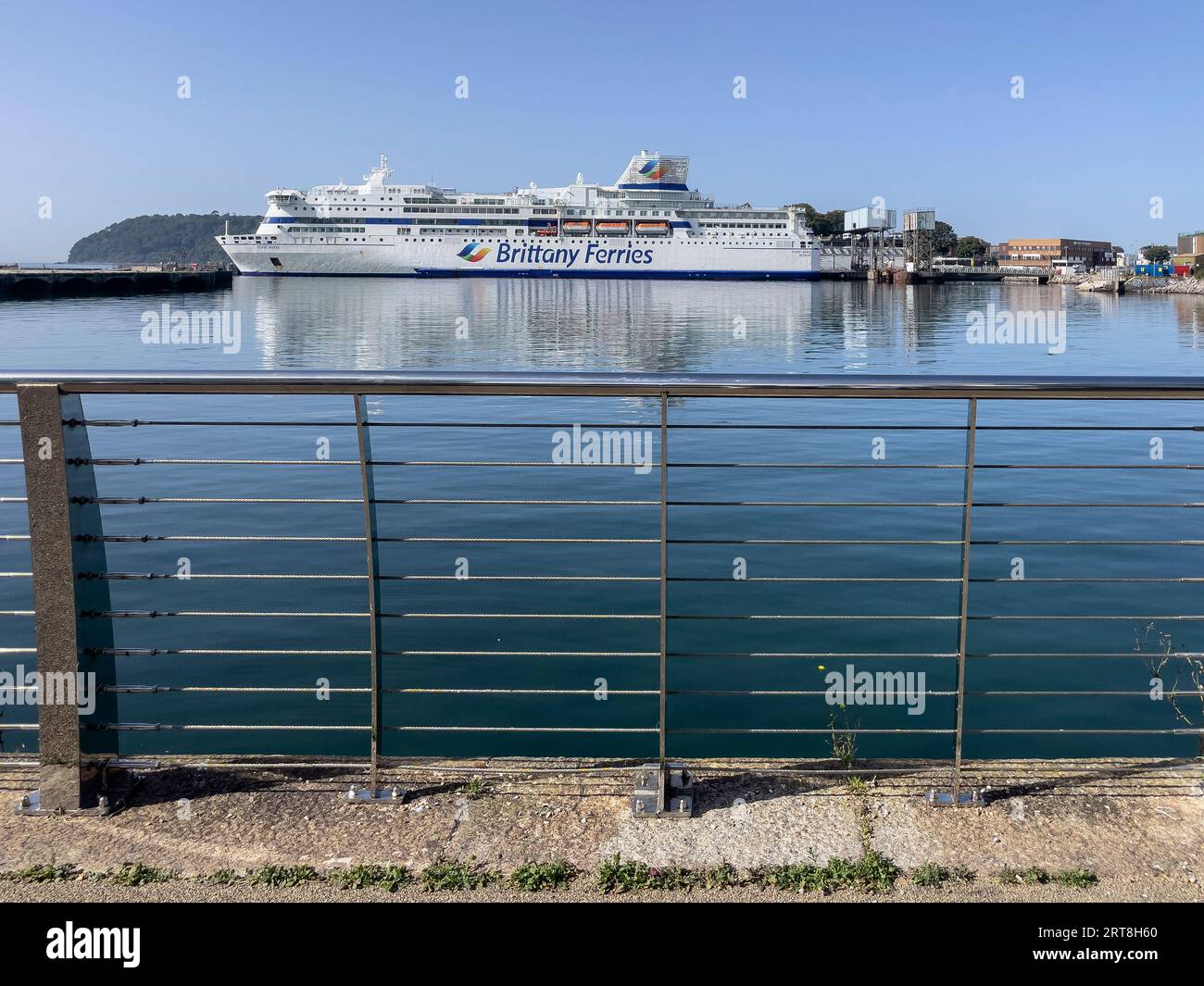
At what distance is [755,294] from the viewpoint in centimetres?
7381

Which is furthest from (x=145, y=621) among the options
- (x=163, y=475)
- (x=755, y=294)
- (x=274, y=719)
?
(x=755, y=294)

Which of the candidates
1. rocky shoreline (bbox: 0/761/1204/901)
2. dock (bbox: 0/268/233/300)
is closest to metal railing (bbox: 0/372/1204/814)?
rocky shoreline (bbox: 0/761/1204/901)

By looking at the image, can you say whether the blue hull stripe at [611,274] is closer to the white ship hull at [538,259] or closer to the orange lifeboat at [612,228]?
the white ship hull at [538,259]

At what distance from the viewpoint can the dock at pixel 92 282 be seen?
62625mm

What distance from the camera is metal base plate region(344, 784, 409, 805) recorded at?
2652 millimetres

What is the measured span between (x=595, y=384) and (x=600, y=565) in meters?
5.92

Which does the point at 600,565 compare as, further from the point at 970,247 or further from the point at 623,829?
the point at 970,247

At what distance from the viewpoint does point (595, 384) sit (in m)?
2.51

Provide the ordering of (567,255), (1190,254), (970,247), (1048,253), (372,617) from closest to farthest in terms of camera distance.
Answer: (372,617)
(567,255)
(1190,254)
(970,247)
(1048,253)

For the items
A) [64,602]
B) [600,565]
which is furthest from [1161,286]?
[64,602]

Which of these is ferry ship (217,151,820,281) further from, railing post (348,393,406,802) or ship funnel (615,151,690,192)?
railing post (348,393,406,802)
